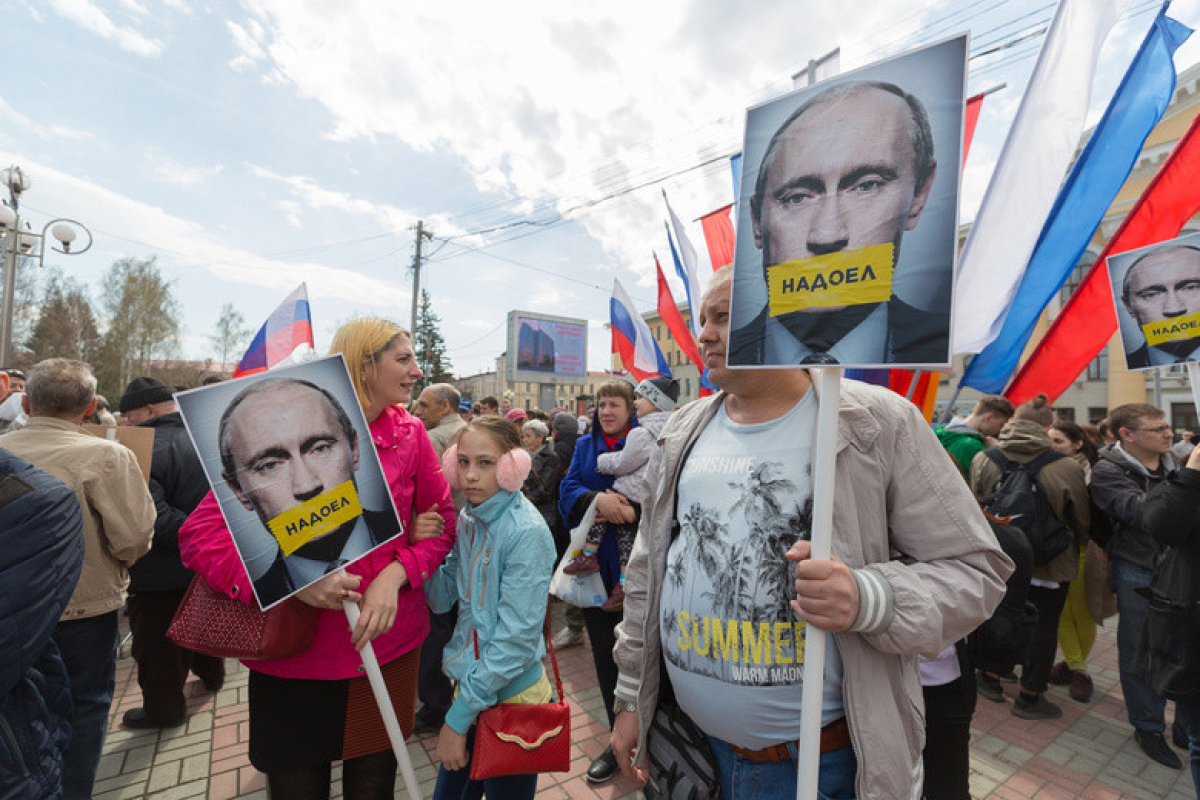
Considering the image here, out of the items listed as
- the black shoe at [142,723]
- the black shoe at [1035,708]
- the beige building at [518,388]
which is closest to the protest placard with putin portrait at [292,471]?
the black shoe at [142,723]

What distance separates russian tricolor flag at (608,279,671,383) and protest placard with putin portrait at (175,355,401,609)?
6.10 metres

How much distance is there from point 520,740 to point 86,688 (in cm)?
238

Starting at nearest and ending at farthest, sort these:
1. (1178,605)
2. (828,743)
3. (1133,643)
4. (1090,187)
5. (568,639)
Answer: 1. (828,743)
2. (1178,605)
3. (1090,187)
4. (1133,643)
5. (568,639)

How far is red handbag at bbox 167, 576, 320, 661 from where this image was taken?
1.71 meters

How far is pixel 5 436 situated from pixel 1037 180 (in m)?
5.14

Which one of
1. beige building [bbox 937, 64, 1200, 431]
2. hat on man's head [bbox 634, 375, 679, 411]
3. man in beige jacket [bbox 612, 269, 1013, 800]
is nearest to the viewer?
man in beige jacket [bbox 612, 269, 1013, 800]

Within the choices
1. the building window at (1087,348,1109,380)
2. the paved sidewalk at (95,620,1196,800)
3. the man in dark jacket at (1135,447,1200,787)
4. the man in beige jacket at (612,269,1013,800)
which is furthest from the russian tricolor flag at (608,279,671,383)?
the building window at (1087,348,1109,380)

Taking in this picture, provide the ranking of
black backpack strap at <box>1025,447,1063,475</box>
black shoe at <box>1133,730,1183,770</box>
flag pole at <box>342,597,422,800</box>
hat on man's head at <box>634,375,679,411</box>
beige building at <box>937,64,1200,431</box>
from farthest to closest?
beige building at <box>937,64,1200,431</box> → black backpack strap at <box>1025,447,1063,475</box> → hat on man's head at <box>634,375,679,411</box> → black shoe at <box>1133,730,1183,770</box> → flag pole at <box>342,597,422,800</box>

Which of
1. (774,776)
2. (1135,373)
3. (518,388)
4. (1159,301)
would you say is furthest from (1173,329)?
(518,388)

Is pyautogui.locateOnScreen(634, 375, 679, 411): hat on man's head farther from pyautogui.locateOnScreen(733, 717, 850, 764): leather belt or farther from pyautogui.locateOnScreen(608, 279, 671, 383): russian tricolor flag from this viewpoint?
pyautogui.locateOnScreen(608, 279, 671, 383): russian tricolor flag

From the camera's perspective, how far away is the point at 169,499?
3.83 m

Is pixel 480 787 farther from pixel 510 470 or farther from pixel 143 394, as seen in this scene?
pixel 143 394

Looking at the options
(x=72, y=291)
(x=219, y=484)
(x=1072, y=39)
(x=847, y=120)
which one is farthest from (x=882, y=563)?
(x=72, y=291)

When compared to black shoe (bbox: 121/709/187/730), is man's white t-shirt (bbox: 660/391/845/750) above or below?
above
